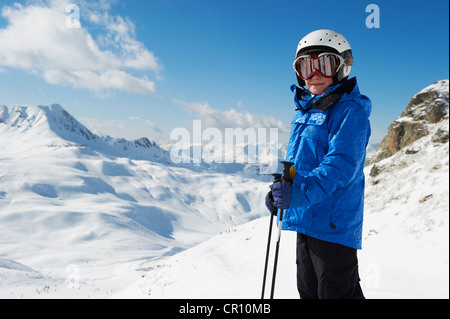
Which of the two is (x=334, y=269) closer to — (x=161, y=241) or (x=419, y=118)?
(x=419, y=118)

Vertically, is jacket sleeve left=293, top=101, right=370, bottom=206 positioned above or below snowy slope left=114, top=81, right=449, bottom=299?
above

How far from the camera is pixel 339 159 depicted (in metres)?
2.41

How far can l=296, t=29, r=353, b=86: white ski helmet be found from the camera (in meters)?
2.97

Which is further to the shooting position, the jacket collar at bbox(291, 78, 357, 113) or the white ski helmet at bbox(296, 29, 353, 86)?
the white ski helmet at bbox(296, 29, 353, 86)

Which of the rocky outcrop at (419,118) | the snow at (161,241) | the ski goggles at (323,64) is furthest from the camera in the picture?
the rocky outcrop at (419,118)

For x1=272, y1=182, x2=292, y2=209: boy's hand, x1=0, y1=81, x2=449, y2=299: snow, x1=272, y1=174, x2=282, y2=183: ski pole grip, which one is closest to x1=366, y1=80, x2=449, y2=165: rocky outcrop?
x1=0, y1=81, x2=449, y2=299: snow

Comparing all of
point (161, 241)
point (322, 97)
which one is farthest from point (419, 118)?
point (161, 241)

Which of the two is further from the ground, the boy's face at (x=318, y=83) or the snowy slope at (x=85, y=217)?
the boy's face at (x=318, y=83)

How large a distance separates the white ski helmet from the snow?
5838mm

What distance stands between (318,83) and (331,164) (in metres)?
1.08

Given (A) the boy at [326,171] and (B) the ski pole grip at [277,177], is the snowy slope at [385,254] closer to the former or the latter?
(A) the boy at [326,171]

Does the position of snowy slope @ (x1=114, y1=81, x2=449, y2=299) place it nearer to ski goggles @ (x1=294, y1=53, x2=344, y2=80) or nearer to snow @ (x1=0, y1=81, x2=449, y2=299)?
snow @ (x1=0, y1=81, x2=449, y2=299)

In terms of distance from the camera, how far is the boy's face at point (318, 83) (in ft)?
9.73

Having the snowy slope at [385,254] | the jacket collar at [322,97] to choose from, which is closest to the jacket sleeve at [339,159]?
the jacket collar at [322,97]
